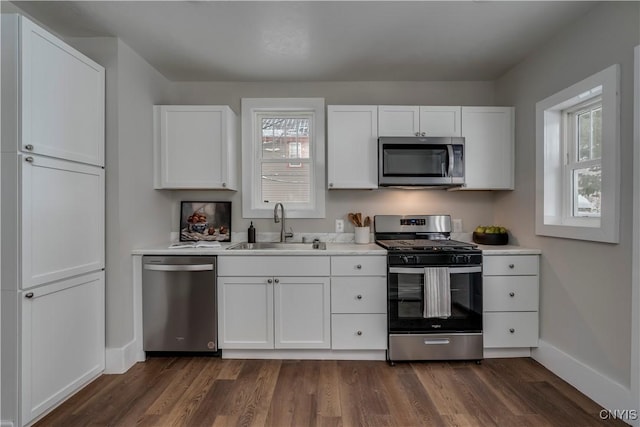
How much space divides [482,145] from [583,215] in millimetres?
972

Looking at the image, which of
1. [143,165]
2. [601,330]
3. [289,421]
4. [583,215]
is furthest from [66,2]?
[601,330]

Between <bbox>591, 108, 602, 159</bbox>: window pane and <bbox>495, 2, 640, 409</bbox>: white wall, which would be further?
<bbox>591, 108, 602, 159</bbox>: window pane

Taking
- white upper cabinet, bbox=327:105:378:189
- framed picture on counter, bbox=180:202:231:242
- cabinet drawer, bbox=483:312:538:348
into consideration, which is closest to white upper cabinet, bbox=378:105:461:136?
white upper cabinet, bbox=327:105:378:189

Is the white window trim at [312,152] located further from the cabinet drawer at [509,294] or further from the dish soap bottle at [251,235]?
the cabinet drawer at [509,294]

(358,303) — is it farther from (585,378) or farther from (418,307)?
(585,378)

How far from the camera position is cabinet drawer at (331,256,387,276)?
2.56 metres

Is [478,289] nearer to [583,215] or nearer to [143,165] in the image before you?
[583,215]

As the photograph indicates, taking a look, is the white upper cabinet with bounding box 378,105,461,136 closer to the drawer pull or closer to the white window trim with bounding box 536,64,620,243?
the white window trim with bounding box 536,64,620,243

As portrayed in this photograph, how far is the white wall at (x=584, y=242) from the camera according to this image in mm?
1833

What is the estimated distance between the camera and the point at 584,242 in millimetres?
2119

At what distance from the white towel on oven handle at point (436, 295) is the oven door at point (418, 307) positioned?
5 cm

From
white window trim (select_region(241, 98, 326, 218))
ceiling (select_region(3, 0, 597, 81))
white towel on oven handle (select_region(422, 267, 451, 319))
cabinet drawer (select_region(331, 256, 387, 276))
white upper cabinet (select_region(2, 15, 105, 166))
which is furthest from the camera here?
white window trim (select_region(241, 98, 326, 218))

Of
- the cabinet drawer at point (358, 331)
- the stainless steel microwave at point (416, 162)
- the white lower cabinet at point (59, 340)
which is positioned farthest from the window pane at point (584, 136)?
the white lower cabinet at point (59, 340)

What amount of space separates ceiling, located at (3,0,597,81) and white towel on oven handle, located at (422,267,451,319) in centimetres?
178
